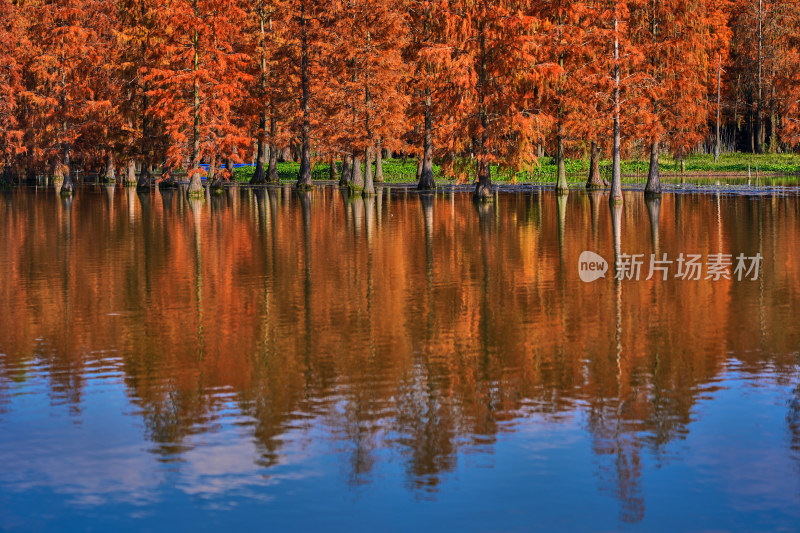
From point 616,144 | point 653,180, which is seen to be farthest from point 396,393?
point 653,180

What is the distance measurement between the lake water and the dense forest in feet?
97.6

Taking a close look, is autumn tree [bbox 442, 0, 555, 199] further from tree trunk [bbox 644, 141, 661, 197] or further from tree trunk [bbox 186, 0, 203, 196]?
tree trunk [bbox 186, 0, 203, 196]

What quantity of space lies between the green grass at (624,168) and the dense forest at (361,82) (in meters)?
4.67

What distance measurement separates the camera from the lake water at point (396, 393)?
9469 mm

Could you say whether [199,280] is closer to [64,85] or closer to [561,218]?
[561,218]

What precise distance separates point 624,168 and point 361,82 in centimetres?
3464

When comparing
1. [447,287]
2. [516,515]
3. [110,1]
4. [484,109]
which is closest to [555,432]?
[516,515]

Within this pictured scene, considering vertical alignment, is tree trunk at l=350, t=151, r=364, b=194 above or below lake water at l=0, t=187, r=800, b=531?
above

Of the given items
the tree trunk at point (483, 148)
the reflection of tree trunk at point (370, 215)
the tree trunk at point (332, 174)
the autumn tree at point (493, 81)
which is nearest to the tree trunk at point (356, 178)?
the reflection of tree trunk at point (370, 215)

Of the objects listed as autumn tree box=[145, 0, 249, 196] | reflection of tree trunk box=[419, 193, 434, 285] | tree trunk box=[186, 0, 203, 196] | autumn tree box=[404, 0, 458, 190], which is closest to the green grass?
autumn tree box=[404, 0, 458, 190]

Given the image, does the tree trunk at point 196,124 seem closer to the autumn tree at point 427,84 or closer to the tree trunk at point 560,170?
the autumn tree at point 427,84

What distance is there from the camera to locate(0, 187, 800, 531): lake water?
9469mm

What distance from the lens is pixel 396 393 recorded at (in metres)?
13.4

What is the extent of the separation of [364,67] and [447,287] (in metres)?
47.3
